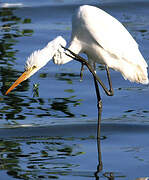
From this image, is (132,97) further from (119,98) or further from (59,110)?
(59,110)

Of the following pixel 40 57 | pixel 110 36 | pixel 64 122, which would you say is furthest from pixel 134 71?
pixel 40 57

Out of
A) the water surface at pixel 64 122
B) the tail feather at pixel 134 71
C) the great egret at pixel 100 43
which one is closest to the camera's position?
the water surface at pixel 64 122

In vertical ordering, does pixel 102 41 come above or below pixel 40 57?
above

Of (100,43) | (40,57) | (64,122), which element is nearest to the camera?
(40,57)

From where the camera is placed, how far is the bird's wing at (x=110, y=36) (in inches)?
352

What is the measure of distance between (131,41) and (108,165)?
7.31ft

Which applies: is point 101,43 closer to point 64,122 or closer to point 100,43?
point 100,43

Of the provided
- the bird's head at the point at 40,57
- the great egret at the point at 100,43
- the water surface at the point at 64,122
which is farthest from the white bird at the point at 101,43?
the water surface at the point at 64,122

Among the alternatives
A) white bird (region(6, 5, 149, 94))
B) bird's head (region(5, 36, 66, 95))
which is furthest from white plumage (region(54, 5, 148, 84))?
bird's head (region(5, 36, 66, 95))

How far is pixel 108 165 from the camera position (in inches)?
302

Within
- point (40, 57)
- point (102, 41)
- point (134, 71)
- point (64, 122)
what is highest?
point (102, 41)

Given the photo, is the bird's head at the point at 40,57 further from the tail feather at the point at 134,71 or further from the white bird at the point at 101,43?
the tail feather at the point at 134,71

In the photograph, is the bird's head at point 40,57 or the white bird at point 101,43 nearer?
the bird's head at point 40,57

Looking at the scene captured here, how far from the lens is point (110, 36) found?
8977mm
